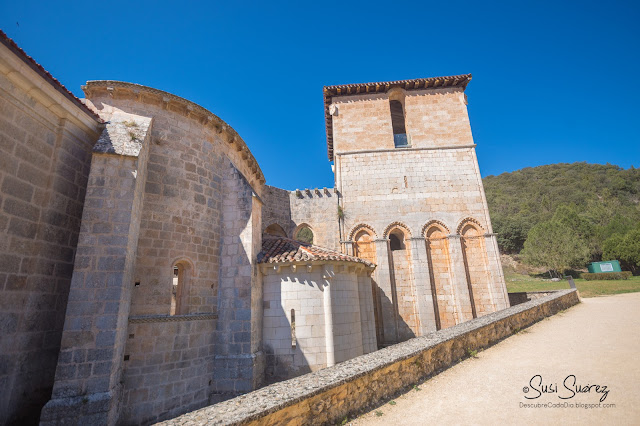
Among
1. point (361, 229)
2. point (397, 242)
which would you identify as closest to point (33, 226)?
point (361, 229)

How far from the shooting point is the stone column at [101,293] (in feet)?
16.1

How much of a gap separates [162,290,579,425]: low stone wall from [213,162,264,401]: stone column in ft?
11.8

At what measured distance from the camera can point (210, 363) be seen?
741 centimetres

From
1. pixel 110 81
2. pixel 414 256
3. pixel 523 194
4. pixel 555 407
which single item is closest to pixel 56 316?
pixel 110 81

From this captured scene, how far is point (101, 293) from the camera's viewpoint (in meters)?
5.34

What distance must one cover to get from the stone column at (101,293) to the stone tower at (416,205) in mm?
10511

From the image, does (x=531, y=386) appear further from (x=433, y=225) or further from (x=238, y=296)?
(x=433, y=225)

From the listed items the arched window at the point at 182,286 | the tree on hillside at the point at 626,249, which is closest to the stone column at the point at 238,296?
the arched window at the point at 182,286

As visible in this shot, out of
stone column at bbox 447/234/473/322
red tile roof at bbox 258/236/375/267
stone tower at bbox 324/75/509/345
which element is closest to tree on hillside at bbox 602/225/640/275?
stone tower at bbox 324/75/509/345

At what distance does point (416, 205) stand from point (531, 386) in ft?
36.3

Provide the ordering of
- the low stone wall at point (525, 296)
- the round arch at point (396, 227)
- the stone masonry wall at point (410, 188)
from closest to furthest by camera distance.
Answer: the round arch at point (396, 227) < the stone masonry wall at point (410, 188) < the low stone wall at point (525, 296)

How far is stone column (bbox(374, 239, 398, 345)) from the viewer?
13523 mm

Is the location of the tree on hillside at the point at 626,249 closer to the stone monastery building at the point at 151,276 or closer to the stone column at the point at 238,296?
the stone monastery building at the point at 151,276

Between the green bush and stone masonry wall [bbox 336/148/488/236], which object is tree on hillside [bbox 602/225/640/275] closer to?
the green bush
